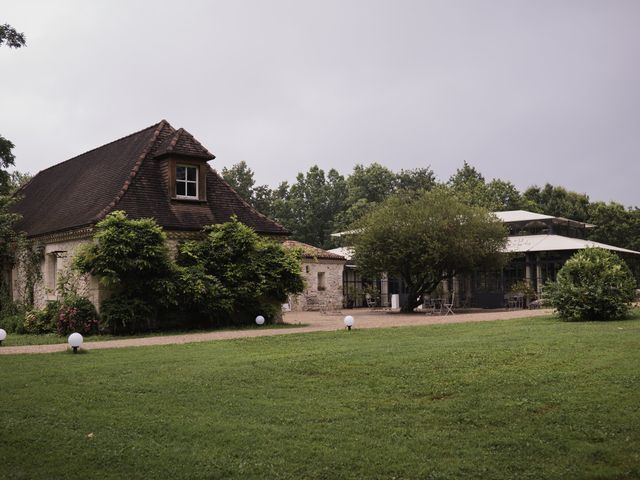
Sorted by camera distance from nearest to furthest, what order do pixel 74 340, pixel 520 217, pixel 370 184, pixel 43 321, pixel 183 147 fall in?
pixel 74 340 < pixel 43 321 < pixel 183 147 < pixel 520 217 < pixel 370 184

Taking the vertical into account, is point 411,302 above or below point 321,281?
below

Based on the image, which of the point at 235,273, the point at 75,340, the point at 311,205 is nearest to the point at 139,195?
the point at 235,273

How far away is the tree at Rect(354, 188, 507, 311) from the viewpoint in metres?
27.2

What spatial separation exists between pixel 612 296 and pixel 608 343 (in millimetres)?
6504

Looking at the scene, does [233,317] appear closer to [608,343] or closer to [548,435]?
[608,343]

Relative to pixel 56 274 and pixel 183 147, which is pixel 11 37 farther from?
pixel 56 274

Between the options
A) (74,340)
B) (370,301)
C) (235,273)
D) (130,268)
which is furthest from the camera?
(370,301)

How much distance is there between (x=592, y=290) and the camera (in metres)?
18.9

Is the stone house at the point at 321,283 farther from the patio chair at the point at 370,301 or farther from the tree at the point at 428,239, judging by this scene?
the tree at the point at 428,239

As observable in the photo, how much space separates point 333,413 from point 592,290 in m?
12.8

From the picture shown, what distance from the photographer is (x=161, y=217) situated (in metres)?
20.8

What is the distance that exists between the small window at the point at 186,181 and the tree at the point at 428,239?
850 centimetres

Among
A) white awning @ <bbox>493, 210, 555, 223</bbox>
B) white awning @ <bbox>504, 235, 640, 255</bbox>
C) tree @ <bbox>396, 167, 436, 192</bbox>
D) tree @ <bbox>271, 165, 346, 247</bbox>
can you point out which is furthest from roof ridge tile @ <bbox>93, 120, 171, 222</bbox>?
tree @ <bbox>396, 167, 436, 192</bbox>

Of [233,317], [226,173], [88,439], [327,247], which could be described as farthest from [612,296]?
[226,173]
